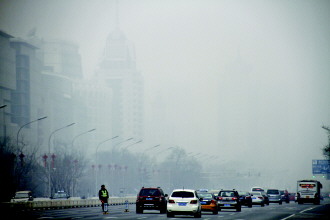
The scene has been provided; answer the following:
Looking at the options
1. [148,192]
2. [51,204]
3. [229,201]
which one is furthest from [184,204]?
[51,204]

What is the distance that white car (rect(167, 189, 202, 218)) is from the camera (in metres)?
40.7

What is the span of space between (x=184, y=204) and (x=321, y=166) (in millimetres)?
95886

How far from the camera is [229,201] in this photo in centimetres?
5534

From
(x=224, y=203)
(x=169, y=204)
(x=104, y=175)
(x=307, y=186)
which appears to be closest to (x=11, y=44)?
(x=104, y=175)

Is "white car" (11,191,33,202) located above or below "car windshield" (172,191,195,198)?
below

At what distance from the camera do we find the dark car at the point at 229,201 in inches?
2160

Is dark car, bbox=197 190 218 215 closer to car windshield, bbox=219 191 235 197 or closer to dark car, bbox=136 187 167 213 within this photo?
dark car, bbox=136 187 167 213

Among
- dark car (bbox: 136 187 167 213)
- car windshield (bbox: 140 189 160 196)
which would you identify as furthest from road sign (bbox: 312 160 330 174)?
dark car (bbox: 136 187 167 213)

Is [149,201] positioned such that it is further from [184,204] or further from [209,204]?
[184,204]

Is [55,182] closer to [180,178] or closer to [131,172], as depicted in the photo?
[131,172]

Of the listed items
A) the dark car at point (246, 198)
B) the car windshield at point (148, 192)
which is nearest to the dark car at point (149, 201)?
the car windshield at point (148, 192)

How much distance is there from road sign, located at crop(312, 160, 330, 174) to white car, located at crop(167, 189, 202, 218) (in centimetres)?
9400

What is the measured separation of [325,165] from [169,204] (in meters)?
95.1

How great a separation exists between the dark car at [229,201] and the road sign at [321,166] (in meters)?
78.2
